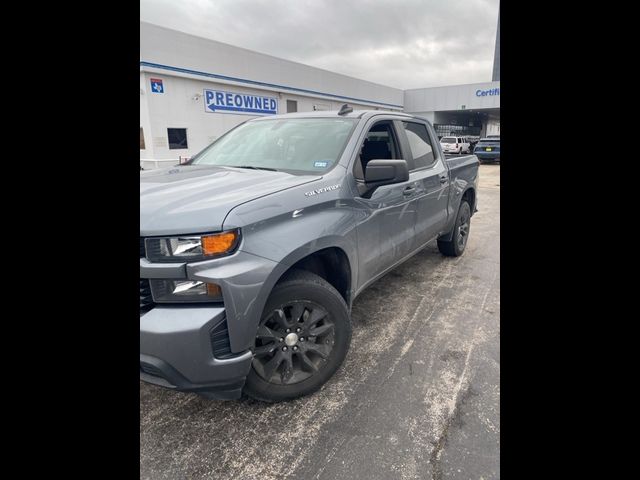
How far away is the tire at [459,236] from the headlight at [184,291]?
13.2 feet

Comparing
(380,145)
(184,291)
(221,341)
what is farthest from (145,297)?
(380,145)

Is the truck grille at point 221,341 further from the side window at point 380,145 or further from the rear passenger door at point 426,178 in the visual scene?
the rear passenger door at point 426,178

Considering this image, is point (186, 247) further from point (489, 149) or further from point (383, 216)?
point (489, 149)

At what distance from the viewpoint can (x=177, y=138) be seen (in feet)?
56.6

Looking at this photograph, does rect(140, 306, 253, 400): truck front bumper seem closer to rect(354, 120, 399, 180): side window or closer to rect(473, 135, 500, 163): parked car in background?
rect(354, 120, 399, 180): side window

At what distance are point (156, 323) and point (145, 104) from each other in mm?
16542

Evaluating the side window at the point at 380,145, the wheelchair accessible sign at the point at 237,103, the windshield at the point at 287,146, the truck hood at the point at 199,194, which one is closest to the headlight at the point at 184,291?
the truck hood at the point at 199,194

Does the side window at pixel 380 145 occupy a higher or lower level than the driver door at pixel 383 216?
higher

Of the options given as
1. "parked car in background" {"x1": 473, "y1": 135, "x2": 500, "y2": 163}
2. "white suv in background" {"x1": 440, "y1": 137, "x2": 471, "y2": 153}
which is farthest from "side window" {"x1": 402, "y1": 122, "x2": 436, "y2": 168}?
"white suv in background" {"x1": 440, "y1": 137, "x2": 471, "y2": 153}

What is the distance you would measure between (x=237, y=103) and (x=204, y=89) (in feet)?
7.21

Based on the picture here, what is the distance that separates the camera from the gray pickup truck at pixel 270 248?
5.95ft

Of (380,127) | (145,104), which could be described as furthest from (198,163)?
(145,104)

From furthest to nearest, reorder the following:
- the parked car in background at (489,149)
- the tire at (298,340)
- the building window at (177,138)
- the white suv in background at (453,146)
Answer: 1. the white suv in background at (453,146)
2. the parked car in background at (489,149)
3. the building window at (177,138)
4. the tire at (298,340)
